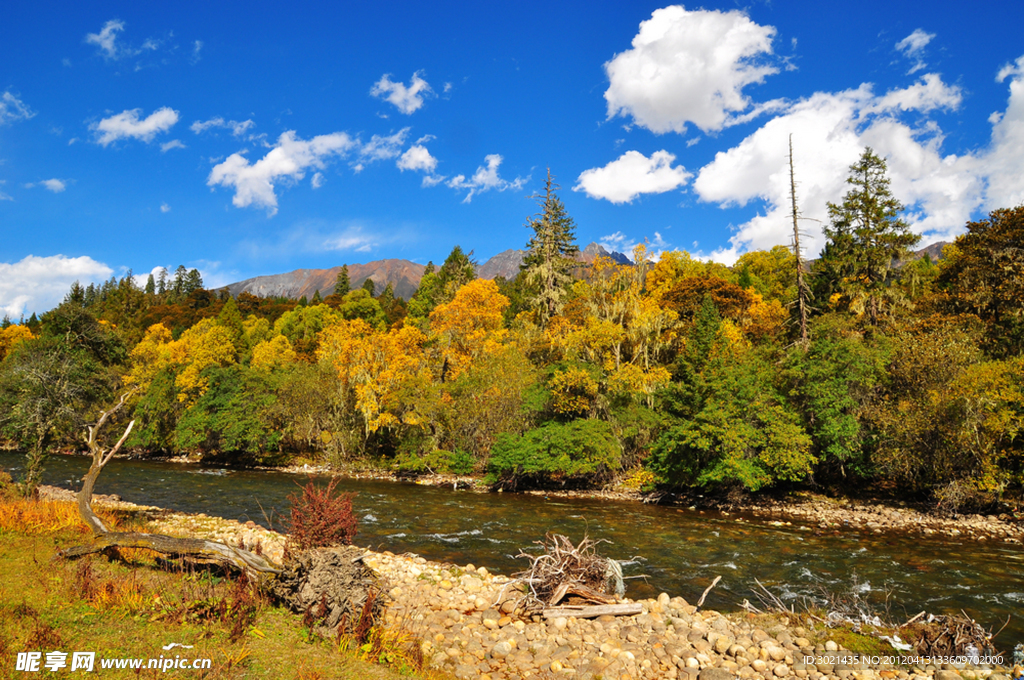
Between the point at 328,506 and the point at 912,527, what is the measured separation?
21646mm

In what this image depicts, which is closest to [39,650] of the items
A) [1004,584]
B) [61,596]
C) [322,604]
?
[61,596]

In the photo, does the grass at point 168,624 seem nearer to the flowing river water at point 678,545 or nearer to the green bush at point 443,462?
the flowing river water at point 678,545

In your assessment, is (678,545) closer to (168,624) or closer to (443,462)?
(168,624)

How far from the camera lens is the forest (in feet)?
65.5

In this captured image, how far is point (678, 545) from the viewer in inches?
669

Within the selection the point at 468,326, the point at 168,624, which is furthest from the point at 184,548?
the point at 468,326

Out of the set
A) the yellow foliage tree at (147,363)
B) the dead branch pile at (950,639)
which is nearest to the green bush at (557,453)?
the dead branch pile at (950,639)

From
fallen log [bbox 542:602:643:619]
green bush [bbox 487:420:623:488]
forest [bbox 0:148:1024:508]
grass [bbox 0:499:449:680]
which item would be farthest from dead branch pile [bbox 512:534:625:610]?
green bush [bbox 487:420:623:488]

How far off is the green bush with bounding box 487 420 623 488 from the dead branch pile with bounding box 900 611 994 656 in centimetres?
1847

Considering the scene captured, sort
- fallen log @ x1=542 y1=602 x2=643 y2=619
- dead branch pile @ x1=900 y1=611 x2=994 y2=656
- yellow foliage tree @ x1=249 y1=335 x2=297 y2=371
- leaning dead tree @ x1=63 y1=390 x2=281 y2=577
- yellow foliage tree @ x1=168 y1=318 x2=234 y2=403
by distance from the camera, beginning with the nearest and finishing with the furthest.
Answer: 1. dead branch pile @ x1=900 y1=611 x2=994 y2=656
2. leaning dead tree @ x1=63 y1=390 x2=281 y2=577
3. fallen log @ x1=542 y1=602 x2=643 y2=619
4. yellow foliage tree @ x1=168 y1=318 x2=234 y2=403
5. yellow foliage tree @ x1=249 y1=335 x2=297 y2=371

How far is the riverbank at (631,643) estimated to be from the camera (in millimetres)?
7777

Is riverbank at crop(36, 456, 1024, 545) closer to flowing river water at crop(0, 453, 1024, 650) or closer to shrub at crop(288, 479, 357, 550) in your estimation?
flowing river water at crop(0, 453, 1024, 650)

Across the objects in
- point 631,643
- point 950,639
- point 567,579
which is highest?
point 567,579

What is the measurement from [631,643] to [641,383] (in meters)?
23.4
